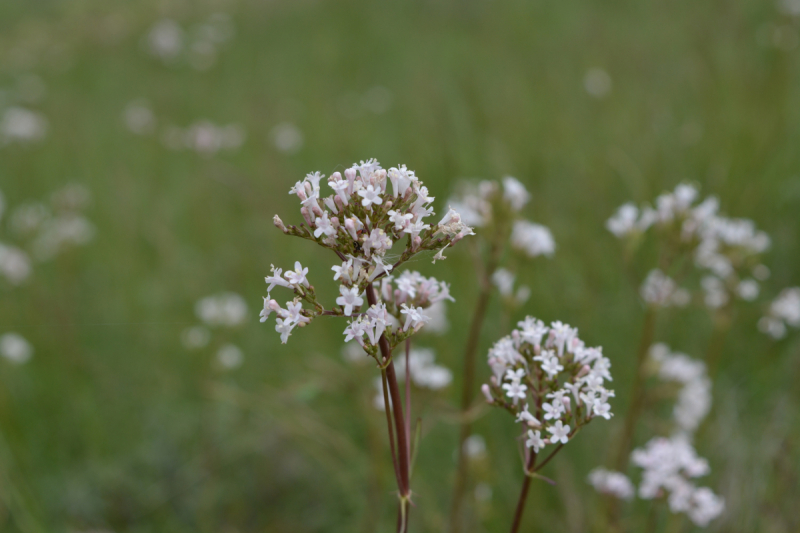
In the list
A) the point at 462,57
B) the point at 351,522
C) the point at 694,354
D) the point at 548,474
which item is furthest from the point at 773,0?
the point at 351,522

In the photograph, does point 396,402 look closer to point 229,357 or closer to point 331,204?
point 331,204

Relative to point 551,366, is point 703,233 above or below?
above

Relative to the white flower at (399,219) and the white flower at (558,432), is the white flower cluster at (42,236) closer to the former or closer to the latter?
the white flower at (399,219)

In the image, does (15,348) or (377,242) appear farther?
(15,348)

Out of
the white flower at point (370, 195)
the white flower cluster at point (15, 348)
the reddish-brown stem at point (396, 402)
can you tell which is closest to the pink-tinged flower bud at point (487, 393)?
the reddish-brown stem at point (396, 402)

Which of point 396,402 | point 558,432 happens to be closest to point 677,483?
point 558,432

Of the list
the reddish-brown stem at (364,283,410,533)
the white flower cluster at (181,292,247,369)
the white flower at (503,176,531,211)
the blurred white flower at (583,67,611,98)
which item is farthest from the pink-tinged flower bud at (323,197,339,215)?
the blurred white flower at (583,67,611,98)

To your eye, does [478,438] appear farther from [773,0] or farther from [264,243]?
[773,0]

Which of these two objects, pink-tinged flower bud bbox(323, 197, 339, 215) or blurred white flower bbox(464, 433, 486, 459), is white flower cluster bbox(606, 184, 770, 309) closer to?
blurred white flower bbox(464, 433, 486, 459)
